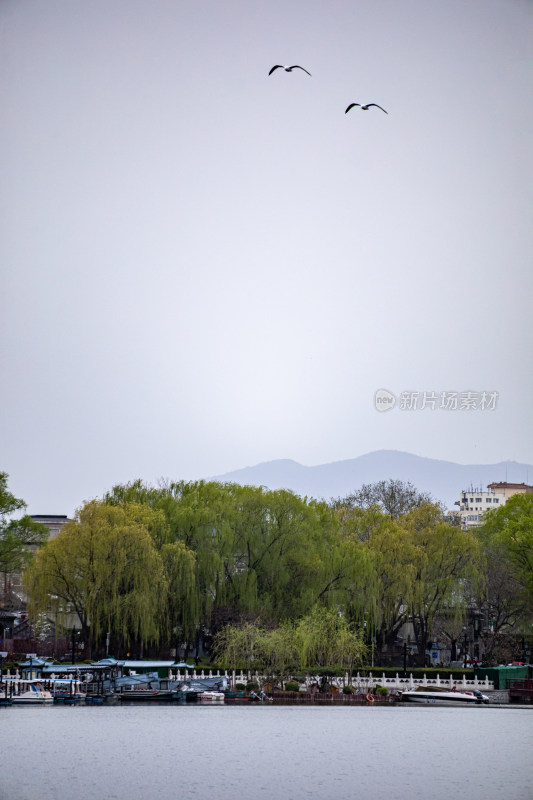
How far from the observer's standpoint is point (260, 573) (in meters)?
43.2

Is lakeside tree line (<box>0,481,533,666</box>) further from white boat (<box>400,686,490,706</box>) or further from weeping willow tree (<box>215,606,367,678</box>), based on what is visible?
white boat (<box>400,686,490,706</box>)

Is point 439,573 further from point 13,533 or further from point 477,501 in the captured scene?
point 477,501

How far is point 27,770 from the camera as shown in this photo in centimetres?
2269

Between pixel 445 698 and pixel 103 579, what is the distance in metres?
12.2

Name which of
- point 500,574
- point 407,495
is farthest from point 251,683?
point 407,495

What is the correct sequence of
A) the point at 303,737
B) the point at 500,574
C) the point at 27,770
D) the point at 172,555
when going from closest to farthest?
1. the point at 27,770
2. the point at 303,737
3. the point at 172,555
4. the point at 500,574

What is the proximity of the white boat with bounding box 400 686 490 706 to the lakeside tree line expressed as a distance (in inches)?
93.1

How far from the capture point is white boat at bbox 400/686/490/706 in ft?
127

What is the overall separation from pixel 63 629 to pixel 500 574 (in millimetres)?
18636

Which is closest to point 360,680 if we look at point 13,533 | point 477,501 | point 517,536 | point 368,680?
point 368,680

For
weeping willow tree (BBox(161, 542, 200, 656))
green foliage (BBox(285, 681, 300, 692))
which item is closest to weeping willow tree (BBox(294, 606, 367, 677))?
green foliage (BBox(285, 681, 300, 692))

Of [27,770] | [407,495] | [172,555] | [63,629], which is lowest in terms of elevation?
[27,770]

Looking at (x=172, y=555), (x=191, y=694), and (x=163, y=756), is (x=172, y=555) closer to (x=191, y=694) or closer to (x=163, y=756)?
(x=191, y=694)

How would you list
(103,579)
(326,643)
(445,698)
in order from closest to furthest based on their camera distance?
(445,698) < (103,579) < (326,643)
